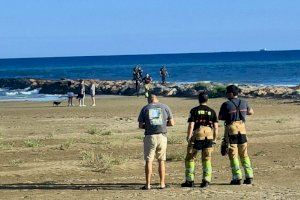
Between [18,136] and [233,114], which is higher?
[233,114]

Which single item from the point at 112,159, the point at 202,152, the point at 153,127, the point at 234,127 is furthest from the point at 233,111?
the point at 112,159

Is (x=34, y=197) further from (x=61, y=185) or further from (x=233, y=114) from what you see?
(x=233, y=114)

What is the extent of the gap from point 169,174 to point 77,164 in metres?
2.47

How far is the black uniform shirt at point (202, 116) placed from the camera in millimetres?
11922

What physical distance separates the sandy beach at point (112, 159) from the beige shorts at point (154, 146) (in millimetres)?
603

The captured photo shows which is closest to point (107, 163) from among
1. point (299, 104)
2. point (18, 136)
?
point (18, 136)

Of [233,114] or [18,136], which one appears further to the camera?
[18,136]

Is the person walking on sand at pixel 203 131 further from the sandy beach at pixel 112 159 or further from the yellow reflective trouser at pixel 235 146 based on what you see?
the sandy beach at pixel 112 159

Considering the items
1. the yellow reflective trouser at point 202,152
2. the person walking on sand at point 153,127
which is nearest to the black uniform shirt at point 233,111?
the yellow reflective trouser at point 202,152

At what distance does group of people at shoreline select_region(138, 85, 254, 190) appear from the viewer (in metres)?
11.8

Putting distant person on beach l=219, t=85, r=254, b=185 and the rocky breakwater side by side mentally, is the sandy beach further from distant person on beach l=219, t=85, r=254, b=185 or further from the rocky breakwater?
the rocky breakwater

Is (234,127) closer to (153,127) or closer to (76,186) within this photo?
(153,127)

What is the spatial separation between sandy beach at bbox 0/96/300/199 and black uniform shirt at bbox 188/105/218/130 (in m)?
1.15

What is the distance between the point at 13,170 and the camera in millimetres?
14727
